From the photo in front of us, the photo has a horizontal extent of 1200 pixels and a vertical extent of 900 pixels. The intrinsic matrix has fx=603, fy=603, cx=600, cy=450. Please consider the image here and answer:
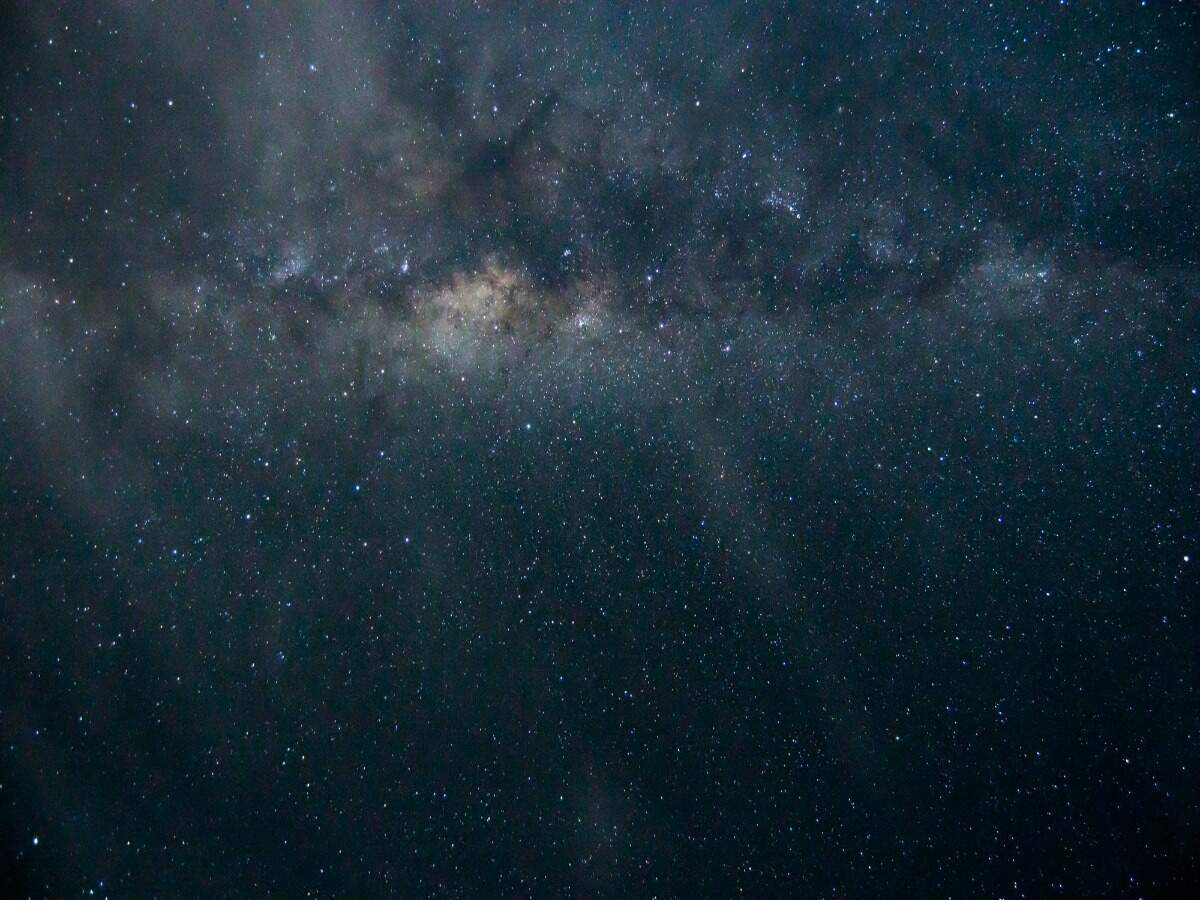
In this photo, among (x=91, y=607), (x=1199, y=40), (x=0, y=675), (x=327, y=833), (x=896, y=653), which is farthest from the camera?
(x=896, y=653)

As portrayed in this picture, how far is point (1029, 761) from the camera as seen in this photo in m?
3.01

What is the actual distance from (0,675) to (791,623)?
330 cm

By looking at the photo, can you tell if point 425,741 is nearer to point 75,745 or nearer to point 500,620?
point 500,620

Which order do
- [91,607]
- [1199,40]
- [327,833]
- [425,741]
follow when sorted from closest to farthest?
[91,607] < [1199,40] < [327,833] < [425,741]

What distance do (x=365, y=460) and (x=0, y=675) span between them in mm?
1444

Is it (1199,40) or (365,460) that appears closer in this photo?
(1199,40)

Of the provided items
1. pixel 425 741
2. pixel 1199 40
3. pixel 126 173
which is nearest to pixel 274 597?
pixel 425 741

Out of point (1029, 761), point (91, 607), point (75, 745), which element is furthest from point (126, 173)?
point (1029, 761)

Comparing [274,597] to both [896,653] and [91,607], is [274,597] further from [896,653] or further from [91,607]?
[896,653]

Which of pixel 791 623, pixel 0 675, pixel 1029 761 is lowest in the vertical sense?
pixel 1029 761

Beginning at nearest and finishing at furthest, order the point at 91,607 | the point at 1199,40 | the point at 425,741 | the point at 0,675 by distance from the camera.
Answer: the point at 0,675 → the point at 91,607 → the point at 1199,40 → the point at 425,741

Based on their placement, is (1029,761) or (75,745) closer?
(75,745)

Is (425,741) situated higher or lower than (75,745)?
lower

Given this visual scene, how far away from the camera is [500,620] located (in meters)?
3.09
